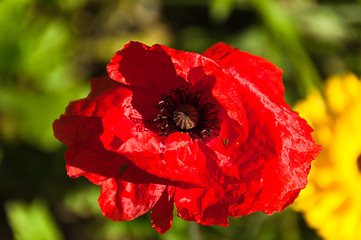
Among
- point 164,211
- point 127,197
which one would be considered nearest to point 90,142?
point 127,197

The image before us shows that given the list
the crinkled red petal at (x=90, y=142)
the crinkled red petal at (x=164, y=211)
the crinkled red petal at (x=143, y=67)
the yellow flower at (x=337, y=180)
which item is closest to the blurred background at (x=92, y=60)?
the yellow flower at (x=337, y=180)

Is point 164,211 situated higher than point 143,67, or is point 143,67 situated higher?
point 143,67

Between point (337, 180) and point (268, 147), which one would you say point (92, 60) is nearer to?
point (337, 180)

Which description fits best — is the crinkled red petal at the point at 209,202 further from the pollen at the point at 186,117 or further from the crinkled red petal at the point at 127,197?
the pollen at the point at 186,117

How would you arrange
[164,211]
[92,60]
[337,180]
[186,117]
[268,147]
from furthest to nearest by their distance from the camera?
[92,60]
[337,180]
[186,117]
[164,211]
[268,147]

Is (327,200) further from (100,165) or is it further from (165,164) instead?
(100,165)

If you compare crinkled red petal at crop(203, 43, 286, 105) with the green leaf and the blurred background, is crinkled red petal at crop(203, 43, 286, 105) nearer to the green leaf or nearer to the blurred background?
the blurred background

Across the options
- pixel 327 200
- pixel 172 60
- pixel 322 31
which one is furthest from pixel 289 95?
pixel 172 60
